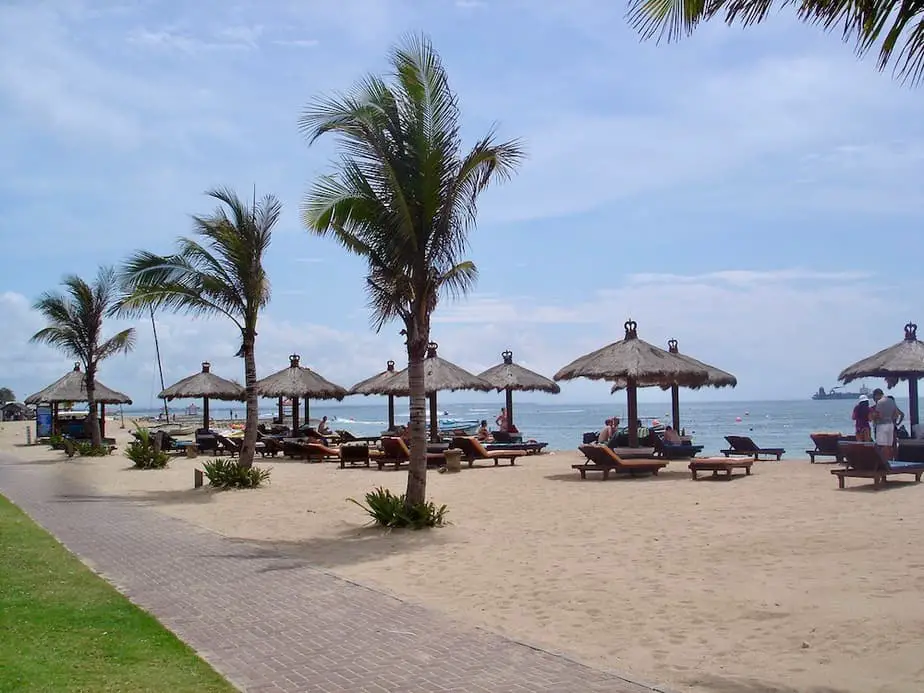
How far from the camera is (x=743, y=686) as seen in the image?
4.63 m

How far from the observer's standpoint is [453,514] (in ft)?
39.2

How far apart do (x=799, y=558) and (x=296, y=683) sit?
16.7 ft

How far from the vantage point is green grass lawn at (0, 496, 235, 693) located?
15.1 ft

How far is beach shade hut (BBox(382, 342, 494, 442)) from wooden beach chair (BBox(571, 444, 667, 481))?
6.97 metres

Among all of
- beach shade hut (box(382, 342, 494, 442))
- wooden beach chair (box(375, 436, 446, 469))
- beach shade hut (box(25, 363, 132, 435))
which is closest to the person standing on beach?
wooden beach chair (box(375, 436, 446, 469))

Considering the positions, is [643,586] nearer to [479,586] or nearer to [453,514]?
[479,586]

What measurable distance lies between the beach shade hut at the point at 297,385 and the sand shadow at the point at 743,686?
23.2 metres

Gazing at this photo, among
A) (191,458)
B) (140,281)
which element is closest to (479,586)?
(140,281)

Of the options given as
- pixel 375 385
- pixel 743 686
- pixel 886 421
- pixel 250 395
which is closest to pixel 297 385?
pixel 375 385

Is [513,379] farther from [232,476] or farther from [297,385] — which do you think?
[232,476]

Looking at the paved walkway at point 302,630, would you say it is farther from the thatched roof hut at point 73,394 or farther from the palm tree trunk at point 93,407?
the thatched roof hut at point 73,394

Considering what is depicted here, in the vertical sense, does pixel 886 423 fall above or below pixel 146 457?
above

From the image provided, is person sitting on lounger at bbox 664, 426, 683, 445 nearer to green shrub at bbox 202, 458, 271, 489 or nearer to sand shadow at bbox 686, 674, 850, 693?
green shrub at bbox 202, 458, 271, 489

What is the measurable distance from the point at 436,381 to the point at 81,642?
18.1 metres
